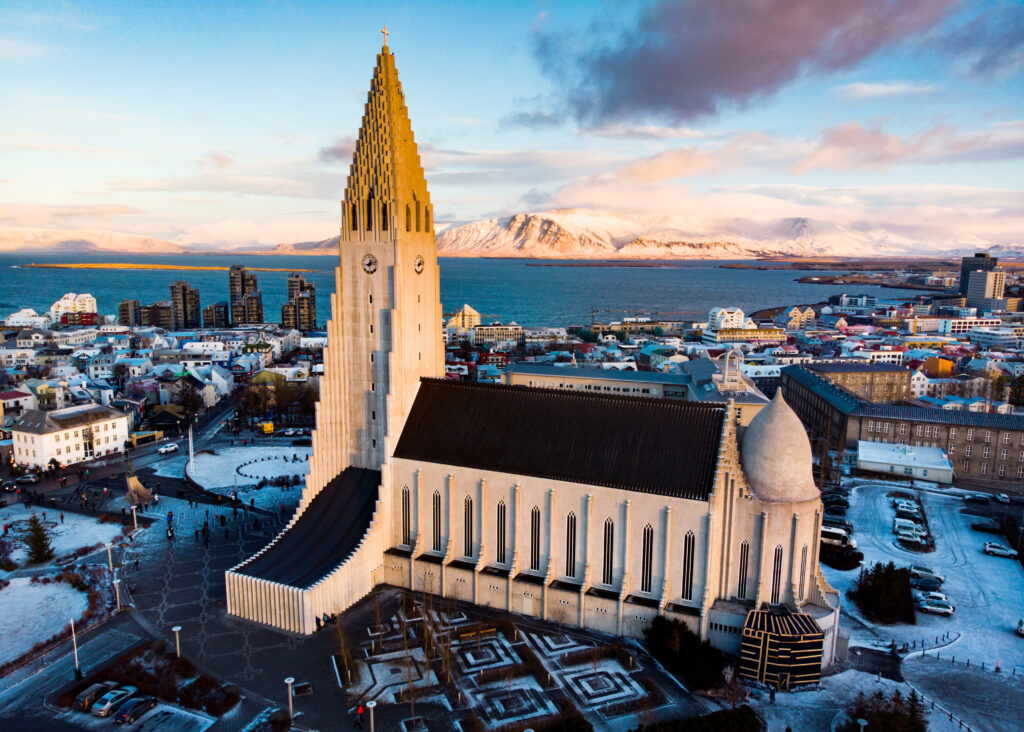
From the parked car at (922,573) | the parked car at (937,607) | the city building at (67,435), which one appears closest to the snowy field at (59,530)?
the city building at (67,435)

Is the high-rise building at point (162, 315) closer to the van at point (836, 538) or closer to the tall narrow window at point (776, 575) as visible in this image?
the van at point (836, 538)

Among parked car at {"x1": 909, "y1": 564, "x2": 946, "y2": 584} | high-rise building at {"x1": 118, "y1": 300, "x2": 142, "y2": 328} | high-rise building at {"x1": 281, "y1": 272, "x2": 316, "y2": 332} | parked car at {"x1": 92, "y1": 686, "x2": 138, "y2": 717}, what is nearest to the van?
parked car at {"x1": 909, "y1": 564, "x2": 946, "y2": 584}

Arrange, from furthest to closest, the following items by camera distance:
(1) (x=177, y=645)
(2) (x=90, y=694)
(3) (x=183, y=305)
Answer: (3) (x=183, y=305), (1) (x=177, y=645), (2) (x=90, y=694)

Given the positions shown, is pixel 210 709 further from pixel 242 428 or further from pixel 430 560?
pixel 242 428

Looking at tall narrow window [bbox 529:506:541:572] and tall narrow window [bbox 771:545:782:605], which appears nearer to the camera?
tall narrow window [bbox 771:545:782:605]

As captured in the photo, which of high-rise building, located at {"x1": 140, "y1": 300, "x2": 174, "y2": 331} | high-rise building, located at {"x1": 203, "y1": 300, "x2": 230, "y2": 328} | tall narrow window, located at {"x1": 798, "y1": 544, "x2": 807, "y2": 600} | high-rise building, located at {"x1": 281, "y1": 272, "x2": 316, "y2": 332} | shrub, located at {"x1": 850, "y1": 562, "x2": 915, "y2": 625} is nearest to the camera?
tall narrow window, located at {"x1": 798, "y1": 544, "x2": 807, "y2": 600}

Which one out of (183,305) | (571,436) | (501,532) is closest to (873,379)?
(571,436)

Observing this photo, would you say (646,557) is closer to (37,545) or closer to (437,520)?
(437,520)

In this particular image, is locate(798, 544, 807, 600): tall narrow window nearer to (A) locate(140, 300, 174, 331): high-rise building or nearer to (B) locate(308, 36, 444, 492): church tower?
(B) locate(308, 36, 444, 492): church tower
